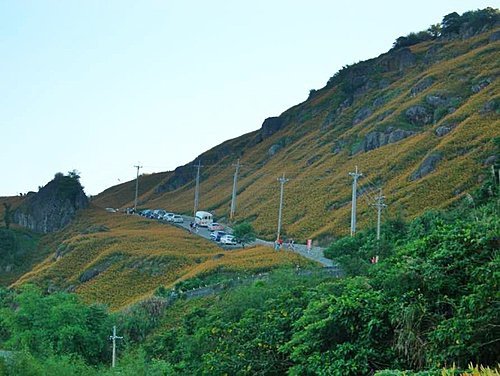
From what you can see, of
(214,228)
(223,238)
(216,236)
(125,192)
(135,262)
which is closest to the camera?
(135,262)

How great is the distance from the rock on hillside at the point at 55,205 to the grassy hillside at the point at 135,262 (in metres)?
16.2

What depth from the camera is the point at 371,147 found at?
87938 mm

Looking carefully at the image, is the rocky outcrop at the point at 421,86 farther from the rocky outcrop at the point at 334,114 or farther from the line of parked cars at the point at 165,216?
the line of parked cars at the point at 165,216

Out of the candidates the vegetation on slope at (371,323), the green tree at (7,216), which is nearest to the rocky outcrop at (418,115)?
the green tree at (7,216)

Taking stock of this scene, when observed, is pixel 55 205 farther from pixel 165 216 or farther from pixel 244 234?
pixel 244 234

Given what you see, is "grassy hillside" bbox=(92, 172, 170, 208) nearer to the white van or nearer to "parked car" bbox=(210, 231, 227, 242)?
the white van

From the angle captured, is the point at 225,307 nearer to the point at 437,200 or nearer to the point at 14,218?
the point at 437,200

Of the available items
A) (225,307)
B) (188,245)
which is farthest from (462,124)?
(225,307)

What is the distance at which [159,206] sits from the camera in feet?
398

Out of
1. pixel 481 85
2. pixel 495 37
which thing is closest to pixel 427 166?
pixel 481 85

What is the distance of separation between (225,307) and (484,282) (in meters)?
15.3

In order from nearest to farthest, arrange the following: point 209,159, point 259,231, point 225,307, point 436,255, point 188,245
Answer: point 436,255
point 225,307
point 188,245
point 259,231
point 209,159

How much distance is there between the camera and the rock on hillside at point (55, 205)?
98.4 meters

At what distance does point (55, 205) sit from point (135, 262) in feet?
124
